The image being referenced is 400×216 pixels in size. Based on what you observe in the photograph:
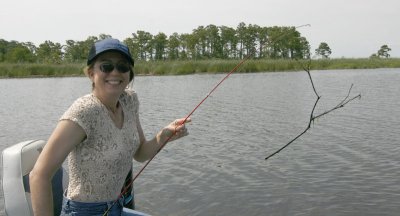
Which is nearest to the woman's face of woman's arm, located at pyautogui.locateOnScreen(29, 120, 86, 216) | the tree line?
woman's arm, located at pyautogui.locateOnScreen(29, 120, 86, 216)

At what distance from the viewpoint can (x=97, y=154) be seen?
9.01 ft

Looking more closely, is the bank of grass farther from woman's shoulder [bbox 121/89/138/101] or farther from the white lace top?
the white lace top

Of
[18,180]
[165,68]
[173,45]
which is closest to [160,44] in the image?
[173,45]

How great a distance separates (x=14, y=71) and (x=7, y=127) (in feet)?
132

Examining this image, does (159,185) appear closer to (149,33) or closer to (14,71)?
(14,71)

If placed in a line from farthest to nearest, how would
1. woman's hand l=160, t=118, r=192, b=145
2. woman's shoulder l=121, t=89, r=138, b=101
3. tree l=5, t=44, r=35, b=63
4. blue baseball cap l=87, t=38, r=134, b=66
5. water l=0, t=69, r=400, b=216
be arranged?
tree l=5, t=44, r=35, b=63, water l=0, t=69, r=400, b=216, woman's hand l=160, t=118, r=192, b=145, woman's shoulder l=121, t=89, r=138, b=101, blue baseball cap l=87, t=38, r=134, b=66

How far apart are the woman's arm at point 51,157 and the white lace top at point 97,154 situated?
60 mm

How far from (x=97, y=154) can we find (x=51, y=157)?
31 centimetres

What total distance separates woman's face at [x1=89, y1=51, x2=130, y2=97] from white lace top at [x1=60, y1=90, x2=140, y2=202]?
97 mm

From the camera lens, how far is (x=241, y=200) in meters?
7.34

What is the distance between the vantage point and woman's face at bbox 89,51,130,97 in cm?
284

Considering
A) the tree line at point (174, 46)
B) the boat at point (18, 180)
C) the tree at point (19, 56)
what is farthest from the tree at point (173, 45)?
the boat at point (18, 180)

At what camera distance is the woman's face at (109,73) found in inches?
112

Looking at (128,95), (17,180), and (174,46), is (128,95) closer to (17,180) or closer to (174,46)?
(17,180)
